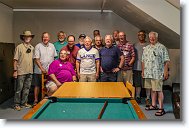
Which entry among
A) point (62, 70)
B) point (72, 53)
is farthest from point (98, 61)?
point (62, 70)

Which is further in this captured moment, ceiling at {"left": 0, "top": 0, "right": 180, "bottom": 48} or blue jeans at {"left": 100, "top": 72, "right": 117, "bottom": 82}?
blue jeans at {"left": 100, "top": 72, "right": 117, "bottom": 82}

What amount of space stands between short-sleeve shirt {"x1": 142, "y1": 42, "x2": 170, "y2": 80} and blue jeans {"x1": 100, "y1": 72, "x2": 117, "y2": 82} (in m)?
0.27

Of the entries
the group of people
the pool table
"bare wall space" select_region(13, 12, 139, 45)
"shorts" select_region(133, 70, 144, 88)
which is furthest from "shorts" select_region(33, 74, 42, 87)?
"shorts" select_region(133, 70, 144, 88)

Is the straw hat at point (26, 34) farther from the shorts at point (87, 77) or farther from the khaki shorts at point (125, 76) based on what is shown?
the khaki shorts at point (125, 76)

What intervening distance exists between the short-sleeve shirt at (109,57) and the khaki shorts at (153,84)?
30 cm

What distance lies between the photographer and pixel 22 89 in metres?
2.50

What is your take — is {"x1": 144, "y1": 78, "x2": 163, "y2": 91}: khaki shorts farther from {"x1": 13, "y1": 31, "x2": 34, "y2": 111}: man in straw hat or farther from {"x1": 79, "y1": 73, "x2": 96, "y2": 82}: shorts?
{"x1": 13, "y1": 31, "x2": 34, "y2": 111}: man in straw hat

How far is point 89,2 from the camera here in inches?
97.7

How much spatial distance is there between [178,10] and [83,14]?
2.65 ft

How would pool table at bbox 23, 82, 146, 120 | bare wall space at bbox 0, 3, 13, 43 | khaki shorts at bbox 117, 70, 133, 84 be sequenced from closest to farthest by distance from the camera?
pool table at bbox 23, 82, 146, 120
bare wall space at bbox 0, 3, 13, 43
khaki shorts at bbox 117, 70, 133, 84

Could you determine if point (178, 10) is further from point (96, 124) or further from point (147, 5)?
point (96, 124)

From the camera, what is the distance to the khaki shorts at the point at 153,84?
2490 mm

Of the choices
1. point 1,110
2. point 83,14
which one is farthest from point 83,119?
point 83,14

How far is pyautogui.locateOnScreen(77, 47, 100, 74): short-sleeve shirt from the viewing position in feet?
8.53
